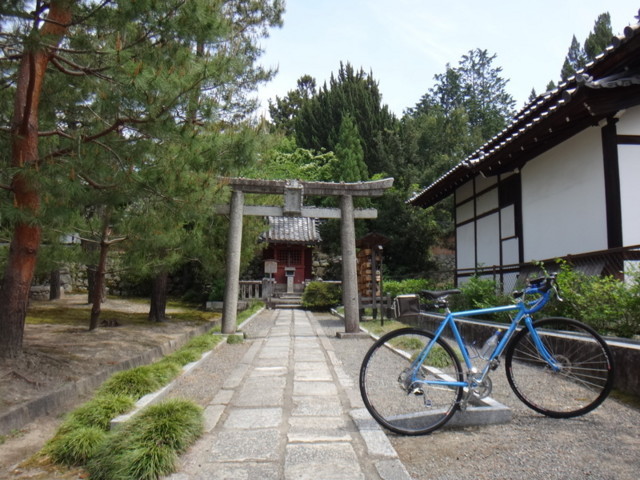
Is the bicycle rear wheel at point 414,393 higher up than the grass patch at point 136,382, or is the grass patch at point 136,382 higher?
the bicycle rear wheel at point 414,393

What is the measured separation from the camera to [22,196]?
4.60 meters

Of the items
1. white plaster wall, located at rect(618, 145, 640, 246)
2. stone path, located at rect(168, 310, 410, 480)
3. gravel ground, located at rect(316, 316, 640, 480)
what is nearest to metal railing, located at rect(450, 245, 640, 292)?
white plaster wall, located at rect(618, 145, 640, 246)

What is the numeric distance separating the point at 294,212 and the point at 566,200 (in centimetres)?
471

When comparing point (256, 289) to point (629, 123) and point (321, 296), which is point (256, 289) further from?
point (629, 123)

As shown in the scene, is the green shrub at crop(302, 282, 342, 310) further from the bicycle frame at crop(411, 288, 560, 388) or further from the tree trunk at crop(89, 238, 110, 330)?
the bicycle frame at crop(411, 288, 560, 388)

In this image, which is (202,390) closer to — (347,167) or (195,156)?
(195,156)

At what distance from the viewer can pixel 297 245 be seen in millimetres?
22672

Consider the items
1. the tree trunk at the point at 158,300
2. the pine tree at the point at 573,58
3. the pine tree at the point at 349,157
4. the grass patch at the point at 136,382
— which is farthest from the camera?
the pine tree at the point at 573,58

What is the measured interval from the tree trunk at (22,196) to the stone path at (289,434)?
2.36m

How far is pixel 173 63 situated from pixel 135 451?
3413mm

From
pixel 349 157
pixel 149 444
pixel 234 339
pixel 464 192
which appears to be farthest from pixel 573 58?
pixel 149 444

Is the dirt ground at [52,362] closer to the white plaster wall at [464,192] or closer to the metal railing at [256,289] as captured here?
the white plaster wall at [464,192]

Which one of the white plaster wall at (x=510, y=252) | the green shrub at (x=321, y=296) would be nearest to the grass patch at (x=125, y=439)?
the white plaster wall at (x=510, y=252)

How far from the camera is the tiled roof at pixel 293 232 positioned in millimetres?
21434
